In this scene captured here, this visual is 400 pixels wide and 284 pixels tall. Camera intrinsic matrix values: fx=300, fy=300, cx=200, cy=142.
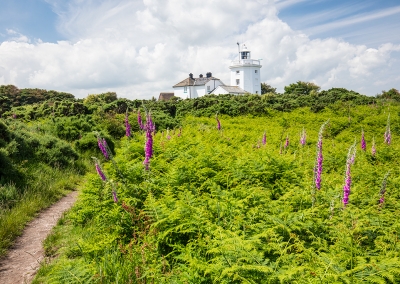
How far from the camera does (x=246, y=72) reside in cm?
6588

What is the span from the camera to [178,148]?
879 centimetres

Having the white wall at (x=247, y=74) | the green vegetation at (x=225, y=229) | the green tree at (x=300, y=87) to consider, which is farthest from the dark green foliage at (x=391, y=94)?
the green vegetation at (x=225, y=229)

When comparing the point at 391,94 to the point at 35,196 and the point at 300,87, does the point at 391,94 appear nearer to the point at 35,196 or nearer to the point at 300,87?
the point at 300,87

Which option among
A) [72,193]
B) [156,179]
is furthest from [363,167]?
[72,193]

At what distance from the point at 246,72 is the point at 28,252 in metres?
64.3

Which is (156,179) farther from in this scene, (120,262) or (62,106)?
(62,106)

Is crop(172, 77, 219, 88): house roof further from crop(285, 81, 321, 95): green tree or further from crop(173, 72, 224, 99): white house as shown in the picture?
crop(285, 81, 321, 95): green tree

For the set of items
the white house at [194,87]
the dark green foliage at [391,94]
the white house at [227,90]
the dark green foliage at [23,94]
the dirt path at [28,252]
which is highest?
the white house at [194,87]

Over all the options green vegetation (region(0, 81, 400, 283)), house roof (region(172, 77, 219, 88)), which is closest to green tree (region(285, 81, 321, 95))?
house roof (region(172, 77, 219, 88))

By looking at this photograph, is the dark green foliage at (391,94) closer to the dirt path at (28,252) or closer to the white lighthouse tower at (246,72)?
the white lighthouse tower at (246,72)

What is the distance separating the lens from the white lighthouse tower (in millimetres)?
65750

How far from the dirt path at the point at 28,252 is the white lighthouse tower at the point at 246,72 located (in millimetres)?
61832

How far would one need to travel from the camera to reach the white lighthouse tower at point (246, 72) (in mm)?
65750

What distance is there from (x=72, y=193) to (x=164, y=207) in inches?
218
